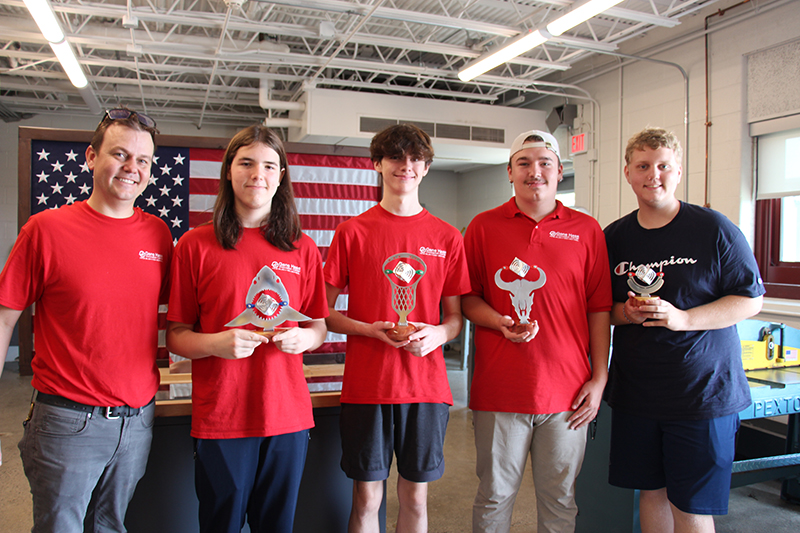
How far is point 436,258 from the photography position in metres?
1.95

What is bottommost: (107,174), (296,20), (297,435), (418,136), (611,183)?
(297,435)

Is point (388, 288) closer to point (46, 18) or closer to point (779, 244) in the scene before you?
point (46, 18)

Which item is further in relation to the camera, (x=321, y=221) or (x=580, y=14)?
(x=580, y=14)

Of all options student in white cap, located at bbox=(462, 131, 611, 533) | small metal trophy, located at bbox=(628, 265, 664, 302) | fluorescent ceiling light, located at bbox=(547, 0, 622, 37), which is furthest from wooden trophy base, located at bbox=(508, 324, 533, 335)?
fluorescent ceiling light, located at bbox=(547, 0, 622, 37)

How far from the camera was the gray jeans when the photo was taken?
1.54m

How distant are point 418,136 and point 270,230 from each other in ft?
2.08

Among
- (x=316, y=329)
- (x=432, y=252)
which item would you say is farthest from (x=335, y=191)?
(x=316, y=329)

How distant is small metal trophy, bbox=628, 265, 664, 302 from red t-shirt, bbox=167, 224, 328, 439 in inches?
49.9

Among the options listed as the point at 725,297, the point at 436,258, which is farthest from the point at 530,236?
the point at 725,297

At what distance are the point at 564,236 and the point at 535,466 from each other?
87cm

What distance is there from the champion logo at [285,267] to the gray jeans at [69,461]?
64cm

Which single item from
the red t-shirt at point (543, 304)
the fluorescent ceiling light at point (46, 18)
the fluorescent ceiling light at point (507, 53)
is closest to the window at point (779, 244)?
the fluorescent ceiling light at point (507, 53)

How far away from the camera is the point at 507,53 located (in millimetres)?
5742

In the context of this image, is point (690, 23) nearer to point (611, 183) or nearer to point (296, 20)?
point (611, 183)
